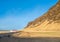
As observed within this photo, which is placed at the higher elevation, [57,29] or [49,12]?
[49,12]

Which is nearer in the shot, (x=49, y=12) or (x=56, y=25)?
(x=56, y=25)

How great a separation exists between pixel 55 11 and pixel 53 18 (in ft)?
38.2

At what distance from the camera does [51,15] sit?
490 feet

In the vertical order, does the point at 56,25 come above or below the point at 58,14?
below

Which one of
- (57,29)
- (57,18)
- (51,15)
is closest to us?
(57,29)

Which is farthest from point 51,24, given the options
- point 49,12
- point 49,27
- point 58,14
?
point 49,12

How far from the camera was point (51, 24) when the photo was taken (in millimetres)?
130500

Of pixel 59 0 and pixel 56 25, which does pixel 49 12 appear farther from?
pixel 56 25

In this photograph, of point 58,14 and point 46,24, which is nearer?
point 46,24

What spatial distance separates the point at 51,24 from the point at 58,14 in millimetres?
15324

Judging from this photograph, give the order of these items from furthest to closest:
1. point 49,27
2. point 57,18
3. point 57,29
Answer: point 57,18, point 49,27, point 57,29

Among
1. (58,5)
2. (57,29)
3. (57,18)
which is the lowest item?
(57,29)

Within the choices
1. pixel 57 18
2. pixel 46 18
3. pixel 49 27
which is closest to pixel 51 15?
pixel 46 18

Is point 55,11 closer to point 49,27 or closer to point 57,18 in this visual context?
point 57,18
